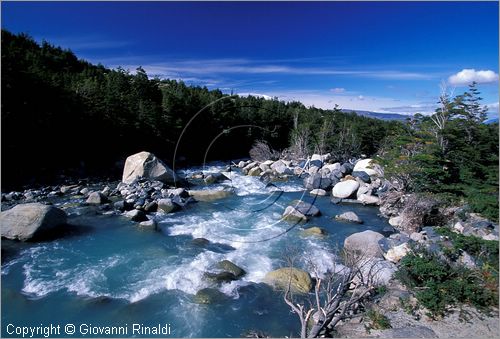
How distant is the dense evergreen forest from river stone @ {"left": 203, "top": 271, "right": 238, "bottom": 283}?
33.7ft

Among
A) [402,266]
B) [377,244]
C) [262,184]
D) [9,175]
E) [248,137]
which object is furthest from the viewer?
[248,137]

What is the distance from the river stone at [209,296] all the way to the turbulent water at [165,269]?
17cm

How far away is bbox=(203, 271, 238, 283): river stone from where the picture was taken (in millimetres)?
10047

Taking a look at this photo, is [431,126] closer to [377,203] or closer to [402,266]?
[377,203]

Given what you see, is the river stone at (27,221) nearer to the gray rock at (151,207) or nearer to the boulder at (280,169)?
the gray rock at (151,207)

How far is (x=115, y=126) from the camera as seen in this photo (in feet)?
91.8

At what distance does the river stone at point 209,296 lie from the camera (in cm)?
899

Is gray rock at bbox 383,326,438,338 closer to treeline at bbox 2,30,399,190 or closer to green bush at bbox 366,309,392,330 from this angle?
green bush at bbox 366,309,392,330

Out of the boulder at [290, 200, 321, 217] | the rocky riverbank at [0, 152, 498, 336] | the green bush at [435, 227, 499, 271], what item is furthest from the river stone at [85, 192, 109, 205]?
the green bush at [435, 227, 499, 271]

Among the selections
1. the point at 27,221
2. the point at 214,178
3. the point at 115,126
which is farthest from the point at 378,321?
the point at 115,126

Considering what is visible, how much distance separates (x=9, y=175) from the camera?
2027cm

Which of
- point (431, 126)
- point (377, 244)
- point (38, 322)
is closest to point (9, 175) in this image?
point (38, 322)

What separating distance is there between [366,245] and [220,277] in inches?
236

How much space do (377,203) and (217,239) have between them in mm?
11031
